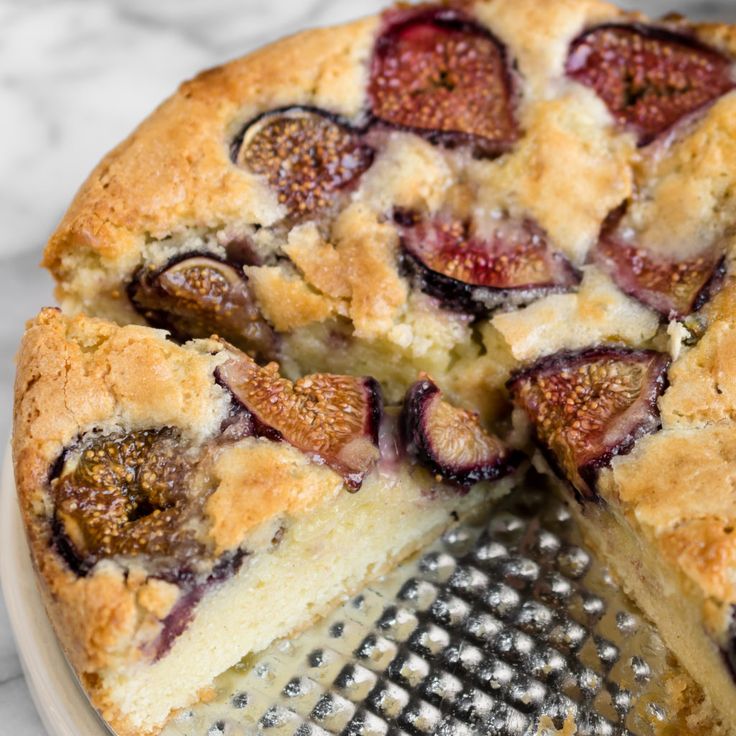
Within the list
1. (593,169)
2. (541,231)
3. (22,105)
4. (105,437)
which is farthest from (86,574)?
(22,105)

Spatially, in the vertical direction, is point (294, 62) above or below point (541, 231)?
above

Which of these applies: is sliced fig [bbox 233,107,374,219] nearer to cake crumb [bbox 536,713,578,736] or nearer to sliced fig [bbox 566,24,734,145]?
sliced fig [bbox 566,24,734,145]

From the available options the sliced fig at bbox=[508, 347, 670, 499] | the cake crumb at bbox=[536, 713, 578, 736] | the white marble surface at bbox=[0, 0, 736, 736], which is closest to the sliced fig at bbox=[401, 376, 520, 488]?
the sliced fig at bbox=[508, 347, 670, 499]

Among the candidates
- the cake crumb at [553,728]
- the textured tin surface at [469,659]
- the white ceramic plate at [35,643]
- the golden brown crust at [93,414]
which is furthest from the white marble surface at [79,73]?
the cake crumb at [553,728]

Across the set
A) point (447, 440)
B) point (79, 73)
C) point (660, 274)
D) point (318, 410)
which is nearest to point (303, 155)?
point (318, 410)

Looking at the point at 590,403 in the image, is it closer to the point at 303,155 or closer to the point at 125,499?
the point at 303,155

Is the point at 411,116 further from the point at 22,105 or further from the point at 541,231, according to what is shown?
the point at 22,105

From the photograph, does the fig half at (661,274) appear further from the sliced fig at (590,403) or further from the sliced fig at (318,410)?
the sliced fig at (318,410)
